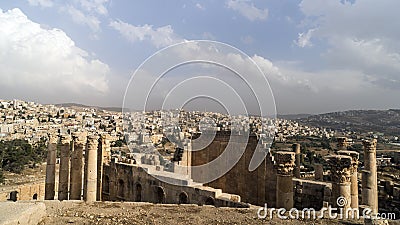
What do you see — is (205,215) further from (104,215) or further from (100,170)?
(100,170)

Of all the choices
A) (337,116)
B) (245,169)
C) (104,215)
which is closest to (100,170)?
(245,169)

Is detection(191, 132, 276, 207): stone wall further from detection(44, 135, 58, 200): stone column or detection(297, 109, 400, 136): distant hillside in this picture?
detection(297, 109, 400, 136): distant hillside

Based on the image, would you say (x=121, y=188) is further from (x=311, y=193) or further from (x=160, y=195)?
(x=311, y=193)

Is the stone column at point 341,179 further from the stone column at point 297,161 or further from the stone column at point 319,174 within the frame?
the stone column at point 297,161

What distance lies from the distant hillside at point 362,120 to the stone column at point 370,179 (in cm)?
8131

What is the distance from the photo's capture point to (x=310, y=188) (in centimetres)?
1481

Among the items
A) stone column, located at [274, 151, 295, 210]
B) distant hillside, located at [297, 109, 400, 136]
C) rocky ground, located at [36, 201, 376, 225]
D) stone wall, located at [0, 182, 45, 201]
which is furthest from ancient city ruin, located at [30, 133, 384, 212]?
distant hillside, located at [297, 109, 400, 136]

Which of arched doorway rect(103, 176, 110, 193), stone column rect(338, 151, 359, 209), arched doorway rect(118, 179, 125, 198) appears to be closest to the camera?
stone column rect(338, 151, 359, 209)

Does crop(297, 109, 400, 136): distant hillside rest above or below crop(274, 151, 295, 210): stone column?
above

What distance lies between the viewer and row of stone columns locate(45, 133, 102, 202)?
54.0 ft

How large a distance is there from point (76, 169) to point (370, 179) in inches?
554

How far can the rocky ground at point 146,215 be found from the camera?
9.74 m

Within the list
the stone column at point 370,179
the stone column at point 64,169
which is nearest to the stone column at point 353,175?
the stone column at point 370,179

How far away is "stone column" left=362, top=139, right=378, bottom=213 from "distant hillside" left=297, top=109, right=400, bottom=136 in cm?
8131
